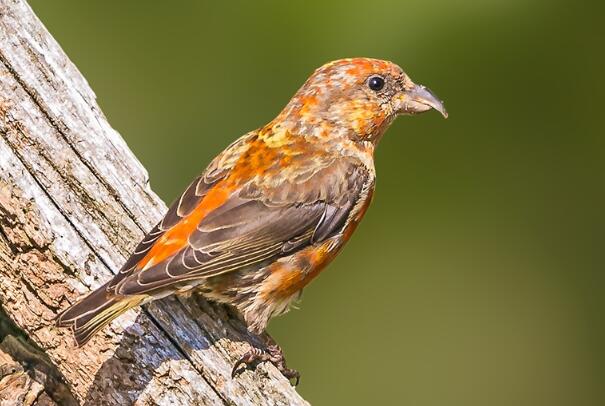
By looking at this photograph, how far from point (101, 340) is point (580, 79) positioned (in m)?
4.01

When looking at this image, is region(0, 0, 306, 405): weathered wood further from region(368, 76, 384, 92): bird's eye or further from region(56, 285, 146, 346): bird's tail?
region(368, 76, 384, 92): bird's eye

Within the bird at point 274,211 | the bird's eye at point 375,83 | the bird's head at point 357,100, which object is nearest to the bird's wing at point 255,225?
the bird at point 274,211

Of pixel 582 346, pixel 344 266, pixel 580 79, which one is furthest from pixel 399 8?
pixel 582 346

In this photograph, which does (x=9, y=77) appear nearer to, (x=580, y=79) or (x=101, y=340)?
(x=101, y=340)

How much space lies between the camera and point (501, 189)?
26.9 feet

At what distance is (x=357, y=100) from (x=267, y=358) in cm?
162

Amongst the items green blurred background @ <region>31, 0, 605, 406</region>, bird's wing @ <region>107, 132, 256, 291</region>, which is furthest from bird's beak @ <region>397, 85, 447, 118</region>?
green blurred background @ <region>31, 0, 605, 406</region>

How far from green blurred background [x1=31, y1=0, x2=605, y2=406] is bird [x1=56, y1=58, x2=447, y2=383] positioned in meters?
1.04

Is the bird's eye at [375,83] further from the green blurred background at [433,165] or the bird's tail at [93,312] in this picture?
the bird's tail at [93,312]

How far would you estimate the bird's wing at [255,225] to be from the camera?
549 centimetres

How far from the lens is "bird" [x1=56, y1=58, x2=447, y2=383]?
5.42 meters

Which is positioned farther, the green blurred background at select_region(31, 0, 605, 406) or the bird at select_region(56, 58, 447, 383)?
the green blurred background at select_region(31, 0, 605, 406)

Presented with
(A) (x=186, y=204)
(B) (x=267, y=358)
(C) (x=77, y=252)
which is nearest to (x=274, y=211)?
(A) (x=186, y=204)

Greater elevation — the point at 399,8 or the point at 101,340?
the point at 399,8
